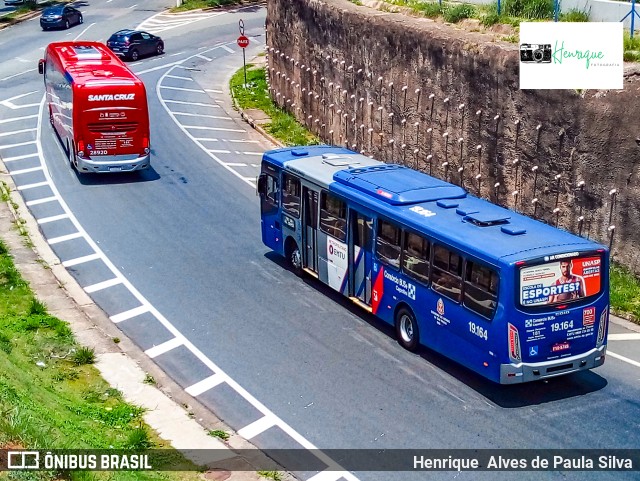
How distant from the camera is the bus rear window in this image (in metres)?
16.5

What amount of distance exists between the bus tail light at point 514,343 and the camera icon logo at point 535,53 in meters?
10.1

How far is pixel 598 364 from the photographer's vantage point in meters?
17.6

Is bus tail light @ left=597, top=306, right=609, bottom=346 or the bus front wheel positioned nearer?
bus tail light @ left=597, top=306, right=609, bottom=346

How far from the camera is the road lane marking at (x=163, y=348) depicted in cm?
1991

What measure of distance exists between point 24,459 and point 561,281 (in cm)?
942

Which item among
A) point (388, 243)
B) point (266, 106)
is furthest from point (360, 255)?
point (266, 106)

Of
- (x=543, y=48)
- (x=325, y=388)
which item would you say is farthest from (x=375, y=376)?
(x=543, y=48)

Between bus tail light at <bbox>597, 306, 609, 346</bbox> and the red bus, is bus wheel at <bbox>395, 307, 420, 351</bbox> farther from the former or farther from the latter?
the red bus

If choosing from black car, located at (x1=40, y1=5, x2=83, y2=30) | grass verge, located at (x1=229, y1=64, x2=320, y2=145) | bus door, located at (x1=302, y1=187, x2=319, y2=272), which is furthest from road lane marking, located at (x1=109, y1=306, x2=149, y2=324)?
black car, located at (x1=40, y1=5, x2=83, y2=30)

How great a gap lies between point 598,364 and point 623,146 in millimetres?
6571

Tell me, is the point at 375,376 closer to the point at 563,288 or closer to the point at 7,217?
the point at 563,288

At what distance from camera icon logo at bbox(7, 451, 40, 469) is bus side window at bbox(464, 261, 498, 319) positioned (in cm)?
807

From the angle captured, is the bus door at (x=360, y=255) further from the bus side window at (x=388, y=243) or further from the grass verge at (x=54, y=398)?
the grass verge at (x=54, y=398)

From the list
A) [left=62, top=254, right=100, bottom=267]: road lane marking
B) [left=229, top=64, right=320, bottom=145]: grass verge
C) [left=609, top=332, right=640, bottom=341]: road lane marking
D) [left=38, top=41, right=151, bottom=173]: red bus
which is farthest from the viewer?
[left=229, top=64, right=320, bottom=145]: grass verge
